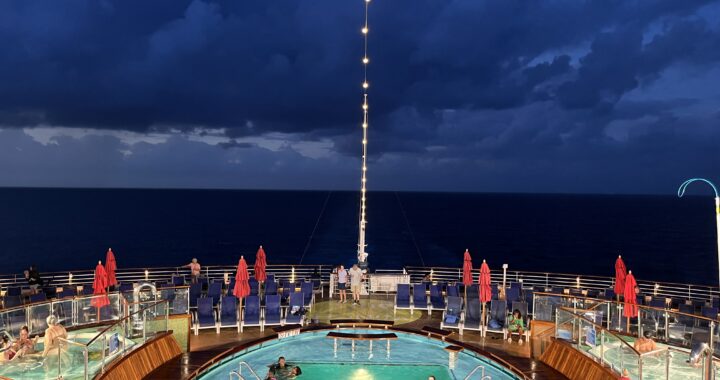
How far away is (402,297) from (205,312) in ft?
18.4

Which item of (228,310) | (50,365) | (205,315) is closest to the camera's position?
(50,365)

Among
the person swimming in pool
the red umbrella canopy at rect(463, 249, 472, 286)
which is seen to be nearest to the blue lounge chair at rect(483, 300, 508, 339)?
the red umbrella canopy at rect(463, 249, 472, 286)

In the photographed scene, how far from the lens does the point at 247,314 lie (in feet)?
45.0

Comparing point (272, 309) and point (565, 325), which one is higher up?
point (565, 325)

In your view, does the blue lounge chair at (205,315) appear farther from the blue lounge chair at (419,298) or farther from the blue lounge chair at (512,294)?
the blue lounge chair at (512,294)

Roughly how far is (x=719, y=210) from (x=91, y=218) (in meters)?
121

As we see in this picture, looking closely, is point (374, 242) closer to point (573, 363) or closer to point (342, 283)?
point (342, 283)

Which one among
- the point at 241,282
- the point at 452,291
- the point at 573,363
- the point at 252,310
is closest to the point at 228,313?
the point at 252,310

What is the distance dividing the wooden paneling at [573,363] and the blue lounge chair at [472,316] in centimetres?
230

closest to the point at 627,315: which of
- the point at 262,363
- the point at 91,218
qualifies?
the point at 262,363

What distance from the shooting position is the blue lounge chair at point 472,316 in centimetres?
1364

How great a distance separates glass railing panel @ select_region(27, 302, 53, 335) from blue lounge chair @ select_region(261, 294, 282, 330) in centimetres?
497

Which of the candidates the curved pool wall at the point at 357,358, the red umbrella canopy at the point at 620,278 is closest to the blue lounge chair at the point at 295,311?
the curved pool wall at the point at 357,358

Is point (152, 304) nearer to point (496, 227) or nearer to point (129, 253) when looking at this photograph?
point (129, 253)
